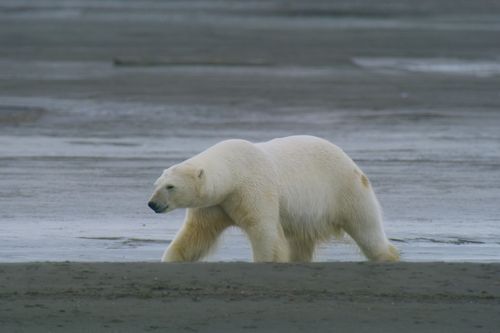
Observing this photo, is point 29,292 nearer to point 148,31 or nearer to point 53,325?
point 53,325

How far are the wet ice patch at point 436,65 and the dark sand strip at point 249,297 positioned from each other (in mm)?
19769

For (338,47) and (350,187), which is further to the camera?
(338,47)

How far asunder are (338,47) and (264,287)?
2812 cm

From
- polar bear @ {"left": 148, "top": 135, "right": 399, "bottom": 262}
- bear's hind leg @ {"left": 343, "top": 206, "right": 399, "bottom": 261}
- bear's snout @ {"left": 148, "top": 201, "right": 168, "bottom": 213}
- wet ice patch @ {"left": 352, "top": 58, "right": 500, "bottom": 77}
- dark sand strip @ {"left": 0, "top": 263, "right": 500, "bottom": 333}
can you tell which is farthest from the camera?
wet ice patch @ {"left": 352, "top": 58, "right": 500, "bottom": 77}

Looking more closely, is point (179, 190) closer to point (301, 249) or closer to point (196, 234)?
point (196, 234)

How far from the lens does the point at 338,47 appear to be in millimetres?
35688

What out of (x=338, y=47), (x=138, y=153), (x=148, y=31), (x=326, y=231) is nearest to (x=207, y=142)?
(x=138, y=153)

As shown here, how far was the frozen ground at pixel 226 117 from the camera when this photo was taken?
11055mm

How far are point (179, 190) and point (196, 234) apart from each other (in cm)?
53

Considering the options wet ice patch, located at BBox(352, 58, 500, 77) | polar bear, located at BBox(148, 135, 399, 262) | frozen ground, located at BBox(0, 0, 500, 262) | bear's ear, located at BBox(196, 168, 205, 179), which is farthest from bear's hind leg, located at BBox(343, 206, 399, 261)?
wet ice patch, located at BBox(352, 58, 500, 77)

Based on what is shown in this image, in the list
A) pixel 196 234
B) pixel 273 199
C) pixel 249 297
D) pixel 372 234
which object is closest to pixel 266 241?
pixel 273 199

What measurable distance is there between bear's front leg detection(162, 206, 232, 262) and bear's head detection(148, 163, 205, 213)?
350 mm

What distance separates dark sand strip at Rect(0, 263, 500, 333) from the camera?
23.3ft

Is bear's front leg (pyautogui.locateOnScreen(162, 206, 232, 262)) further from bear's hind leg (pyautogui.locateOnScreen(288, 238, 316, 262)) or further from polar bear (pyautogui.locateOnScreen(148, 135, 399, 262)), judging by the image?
bear's hind leg (pyautogui.locateOnScreen(288, 238, 316, 262))
